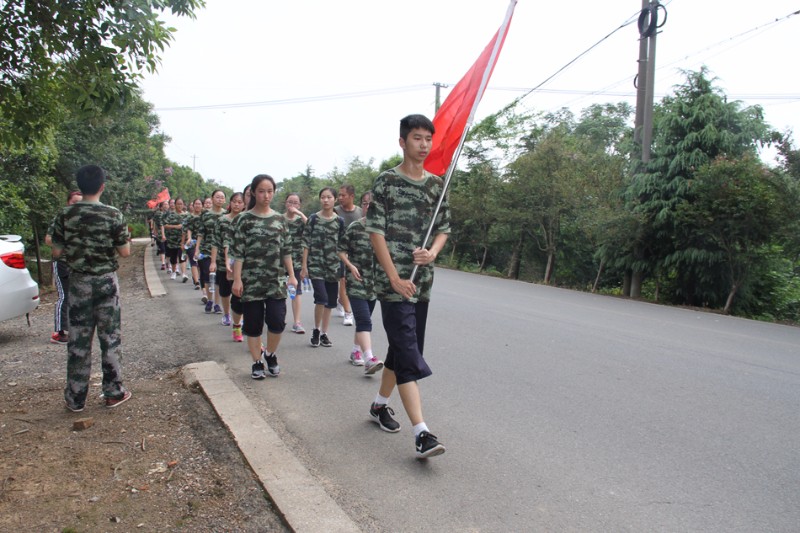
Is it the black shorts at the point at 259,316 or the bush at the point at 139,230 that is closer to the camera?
the black shorts at the point at 259,316

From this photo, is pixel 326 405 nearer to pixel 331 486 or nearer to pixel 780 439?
pixel 331 486

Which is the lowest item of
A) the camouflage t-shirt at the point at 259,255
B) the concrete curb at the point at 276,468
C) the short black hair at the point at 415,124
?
the concrete curb at the point at 276,468

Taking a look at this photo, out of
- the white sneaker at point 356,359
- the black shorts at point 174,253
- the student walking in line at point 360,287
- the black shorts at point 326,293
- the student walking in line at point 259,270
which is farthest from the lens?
the black shorts at point 174,253

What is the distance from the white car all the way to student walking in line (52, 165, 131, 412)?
2547mm

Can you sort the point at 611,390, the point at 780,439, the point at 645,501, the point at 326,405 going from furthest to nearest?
the point at 611,390
the point at 326,405
the point at 780,439
the point at 645,501

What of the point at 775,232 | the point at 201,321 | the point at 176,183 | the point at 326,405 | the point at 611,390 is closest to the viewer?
the point at 326,405

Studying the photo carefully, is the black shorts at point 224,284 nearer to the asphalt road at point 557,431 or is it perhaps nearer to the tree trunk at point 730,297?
the asphalt road at point 557,431

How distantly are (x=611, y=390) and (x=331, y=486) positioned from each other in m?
3.14

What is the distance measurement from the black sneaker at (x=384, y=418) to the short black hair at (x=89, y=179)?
2691mm

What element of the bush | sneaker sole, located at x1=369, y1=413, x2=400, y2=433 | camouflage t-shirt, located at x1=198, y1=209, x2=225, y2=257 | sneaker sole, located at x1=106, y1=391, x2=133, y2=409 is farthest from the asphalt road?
the bush

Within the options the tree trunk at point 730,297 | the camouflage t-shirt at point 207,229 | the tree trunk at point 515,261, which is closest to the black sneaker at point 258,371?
the camouflage t-shirt at point 207,229

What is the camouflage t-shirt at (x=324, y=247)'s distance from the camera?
6.86m

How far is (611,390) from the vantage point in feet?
17.4

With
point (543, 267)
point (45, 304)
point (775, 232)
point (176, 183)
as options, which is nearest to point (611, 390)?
point (775, 232)
